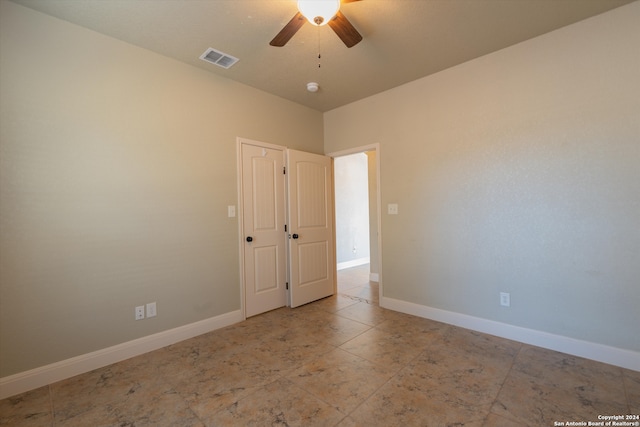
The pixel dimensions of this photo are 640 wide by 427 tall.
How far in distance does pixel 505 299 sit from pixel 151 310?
10.9 feet

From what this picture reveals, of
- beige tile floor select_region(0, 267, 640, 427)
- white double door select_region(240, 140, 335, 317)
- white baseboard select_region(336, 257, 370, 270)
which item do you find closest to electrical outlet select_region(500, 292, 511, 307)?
beige tile floor select_region(0, 267, 640, 427)

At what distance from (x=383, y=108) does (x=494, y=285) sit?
236 centimetres

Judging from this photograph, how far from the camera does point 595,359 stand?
2.20 metres

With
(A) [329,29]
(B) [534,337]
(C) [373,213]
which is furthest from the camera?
(C) [373,213]

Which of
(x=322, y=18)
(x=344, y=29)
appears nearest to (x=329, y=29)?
(x=344, y=29)

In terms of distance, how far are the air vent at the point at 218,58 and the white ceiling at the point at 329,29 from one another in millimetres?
53

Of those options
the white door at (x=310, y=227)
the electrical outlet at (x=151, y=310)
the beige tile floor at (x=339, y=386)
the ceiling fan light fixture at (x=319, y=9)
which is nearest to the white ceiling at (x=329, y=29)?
the ceiling fan light fixture at (x=319, y=9)

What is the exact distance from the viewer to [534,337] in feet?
8.11

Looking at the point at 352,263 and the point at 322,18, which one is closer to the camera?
the point at 322,18

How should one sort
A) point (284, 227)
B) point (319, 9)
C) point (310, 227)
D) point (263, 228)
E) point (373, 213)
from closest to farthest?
point (319, 9) → point (263, 228) → point (284, 227) → point (310, 227) → point (373, 213)

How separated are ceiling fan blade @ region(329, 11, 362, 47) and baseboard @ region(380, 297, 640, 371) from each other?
9.13ft

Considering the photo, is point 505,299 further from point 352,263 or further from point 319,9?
point 352,263

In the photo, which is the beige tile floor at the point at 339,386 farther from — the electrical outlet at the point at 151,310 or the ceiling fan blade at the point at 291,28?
the ceiling fan blade at the point at 291,28

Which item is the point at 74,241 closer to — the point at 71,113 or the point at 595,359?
the point at 71,113
